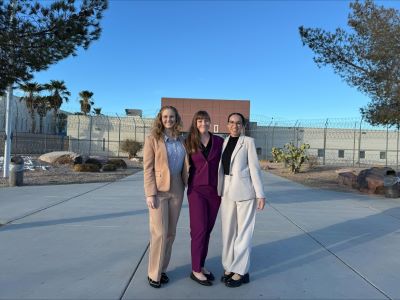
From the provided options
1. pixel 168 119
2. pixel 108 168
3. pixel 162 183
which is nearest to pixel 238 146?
pixel 168 119

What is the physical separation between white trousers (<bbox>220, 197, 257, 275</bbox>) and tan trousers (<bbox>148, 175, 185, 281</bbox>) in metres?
0.54

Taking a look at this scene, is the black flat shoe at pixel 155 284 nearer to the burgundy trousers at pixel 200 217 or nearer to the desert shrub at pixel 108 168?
the burgundy trousers at pixel 200 217

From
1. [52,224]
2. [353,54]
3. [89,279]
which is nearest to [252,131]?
[353,54]

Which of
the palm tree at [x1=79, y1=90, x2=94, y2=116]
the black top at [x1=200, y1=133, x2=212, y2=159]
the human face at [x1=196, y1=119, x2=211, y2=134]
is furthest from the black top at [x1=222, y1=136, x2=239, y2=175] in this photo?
the palm tree at [x1=79, y1=90, x2=94, y2=116]

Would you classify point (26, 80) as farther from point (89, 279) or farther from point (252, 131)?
point (252, 131)

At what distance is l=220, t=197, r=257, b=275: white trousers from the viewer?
487 centimetres

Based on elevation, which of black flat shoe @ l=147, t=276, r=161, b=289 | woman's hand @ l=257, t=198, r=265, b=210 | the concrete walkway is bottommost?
the concrete walkway

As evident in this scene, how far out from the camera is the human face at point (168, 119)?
4.94 m

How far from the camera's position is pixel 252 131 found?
43.7 meters

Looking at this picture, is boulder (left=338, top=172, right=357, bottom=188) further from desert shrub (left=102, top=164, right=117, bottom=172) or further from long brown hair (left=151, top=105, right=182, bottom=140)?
long brown hair (left=151, top=105, right=182, bottom=140)

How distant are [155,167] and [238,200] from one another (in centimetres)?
96

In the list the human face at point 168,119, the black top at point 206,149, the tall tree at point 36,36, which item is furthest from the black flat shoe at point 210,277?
the tall tree at point 36,36

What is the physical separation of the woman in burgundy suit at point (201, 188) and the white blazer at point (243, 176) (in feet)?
0.40

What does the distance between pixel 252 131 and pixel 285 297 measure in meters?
39.5
